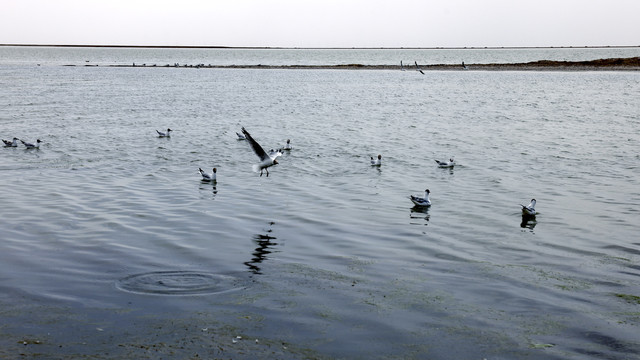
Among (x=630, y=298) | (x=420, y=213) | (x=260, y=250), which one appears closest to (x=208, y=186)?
(x=420, y=213)

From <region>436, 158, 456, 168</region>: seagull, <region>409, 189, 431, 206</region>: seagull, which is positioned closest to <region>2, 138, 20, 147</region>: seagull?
<region>436, 158, 456, 168</region>: seagull

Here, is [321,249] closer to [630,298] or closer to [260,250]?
[260,250]

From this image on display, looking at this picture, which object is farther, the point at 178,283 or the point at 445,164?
the point at 445,164

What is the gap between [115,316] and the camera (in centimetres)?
1074

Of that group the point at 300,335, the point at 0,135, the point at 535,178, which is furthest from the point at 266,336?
the point at 0,135

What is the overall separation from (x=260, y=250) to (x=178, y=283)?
9.04ft

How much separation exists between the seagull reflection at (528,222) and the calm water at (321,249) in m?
0.20

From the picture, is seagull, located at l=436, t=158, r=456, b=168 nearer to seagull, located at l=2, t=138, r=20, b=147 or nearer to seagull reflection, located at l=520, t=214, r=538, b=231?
seagull reflection, located at l=520, t=214, r=538, b=231

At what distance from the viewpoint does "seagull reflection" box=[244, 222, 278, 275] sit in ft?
44.2

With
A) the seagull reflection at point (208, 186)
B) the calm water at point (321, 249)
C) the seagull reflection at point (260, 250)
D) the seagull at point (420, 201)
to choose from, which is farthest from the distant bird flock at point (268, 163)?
the seagull reflection at point (260, 250)

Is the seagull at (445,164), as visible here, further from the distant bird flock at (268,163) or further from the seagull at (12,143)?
the seagull at (12,143)

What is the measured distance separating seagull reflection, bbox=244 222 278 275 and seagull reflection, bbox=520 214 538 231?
6862 mm

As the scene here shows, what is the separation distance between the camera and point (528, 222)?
1773cm

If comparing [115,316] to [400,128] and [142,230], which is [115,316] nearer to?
[142,230]
